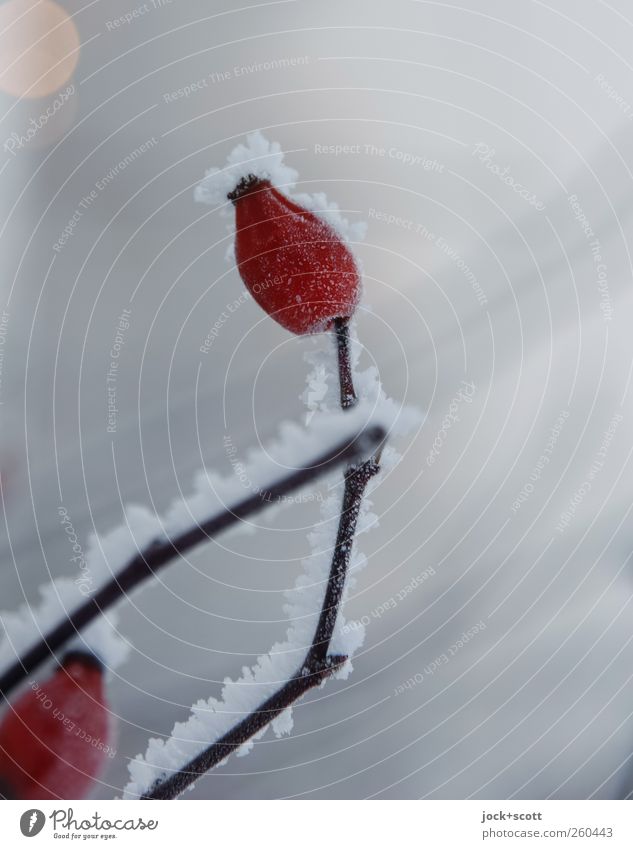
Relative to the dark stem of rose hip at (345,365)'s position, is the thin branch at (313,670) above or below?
below

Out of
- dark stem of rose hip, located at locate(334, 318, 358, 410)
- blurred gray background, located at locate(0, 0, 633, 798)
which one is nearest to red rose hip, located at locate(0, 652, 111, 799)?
blurred gray background, located at locate(0, 0, 633, 798)

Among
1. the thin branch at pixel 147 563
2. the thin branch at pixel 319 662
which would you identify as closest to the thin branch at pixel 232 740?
the thin branch at pixel 319 662

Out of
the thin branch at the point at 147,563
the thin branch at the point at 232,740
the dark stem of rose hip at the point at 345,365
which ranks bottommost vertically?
the thin branch at the point at 232,740

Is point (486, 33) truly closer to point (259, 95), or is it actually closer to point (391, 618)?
point (259, 95)

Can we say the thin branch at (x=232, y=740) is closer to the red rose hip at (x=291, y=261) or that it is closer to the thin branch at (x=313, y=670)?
the thin branch at (x=313, y=670)

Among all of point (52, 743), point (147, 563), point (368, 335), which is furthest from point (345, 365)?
point (52, 743)

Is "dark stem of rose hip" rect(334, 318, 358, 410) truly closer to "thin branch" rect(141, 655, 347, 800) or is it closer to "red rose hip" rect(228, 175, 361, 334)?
"red rose hip" rect(228, 175, 361, 334)
